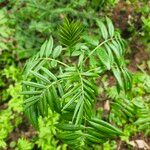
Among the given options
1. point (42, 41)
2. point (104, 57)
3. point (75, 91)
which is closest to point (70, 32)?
point (104, 57)

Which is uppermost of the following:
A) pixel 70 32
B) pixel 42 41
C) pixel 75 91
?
pixel 42 41

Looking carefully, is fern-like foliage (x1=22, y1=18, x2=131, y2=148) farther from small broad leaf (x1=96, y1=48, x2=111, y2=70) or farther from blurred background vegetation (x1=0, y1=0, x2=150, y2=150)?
blurred background vegetation (x1=0, y1=0, x2=150, y2=150)

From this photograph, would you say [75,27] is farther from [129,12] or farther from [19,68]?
[129,12]

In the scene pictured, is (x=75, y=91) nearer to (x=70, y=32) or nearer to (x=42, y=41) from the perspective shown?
(x=70, y=32)

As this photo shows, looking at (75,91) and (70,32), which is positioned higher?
(70,32)

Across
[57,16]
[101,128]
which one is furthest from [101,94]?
[101,128]

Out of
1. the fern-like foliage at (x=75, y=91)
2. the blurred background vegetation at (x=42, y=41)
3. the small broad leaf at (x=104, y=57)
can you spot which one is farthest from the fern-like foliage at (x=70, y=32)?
the blurred background vegetation at (x=42, y=41)

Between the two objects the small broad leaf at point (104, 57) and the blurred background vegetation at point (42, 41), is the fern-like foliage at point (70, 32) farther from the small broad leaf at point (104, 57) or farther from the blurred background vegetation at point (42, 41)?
the blurred background vegetation at point (42, 41)
